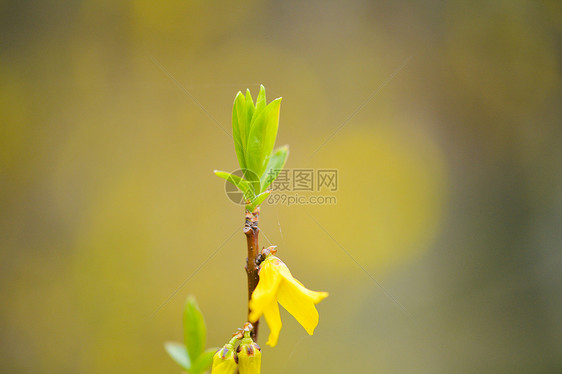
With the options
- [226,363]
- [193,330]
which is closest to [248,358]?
[226,363]

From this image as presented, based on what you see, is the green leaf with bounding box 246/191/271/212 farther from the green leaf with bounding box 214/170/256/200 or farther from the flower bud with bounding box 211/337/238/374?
the flower bud with bounding box 211/337/238/374

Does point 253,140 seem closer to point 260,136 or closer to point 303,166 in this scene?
point 260,136

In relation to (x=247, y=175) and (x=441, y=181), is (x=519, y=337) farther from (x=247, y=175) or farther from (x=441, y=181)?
(x=247, y=175)

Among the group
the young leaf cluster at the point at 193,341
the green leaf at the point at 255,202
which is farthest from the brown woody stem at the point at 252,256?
the young leaf cluster at the point at 193,341

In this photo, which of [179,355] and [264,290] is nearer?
[264,290]

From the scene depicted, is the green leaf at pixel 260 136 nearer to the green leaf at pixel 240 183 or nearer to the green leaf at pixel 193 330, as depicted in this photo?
the green leaf at pixel 240 183

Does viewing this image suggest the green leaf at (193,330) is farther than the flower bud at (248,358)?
Yes
